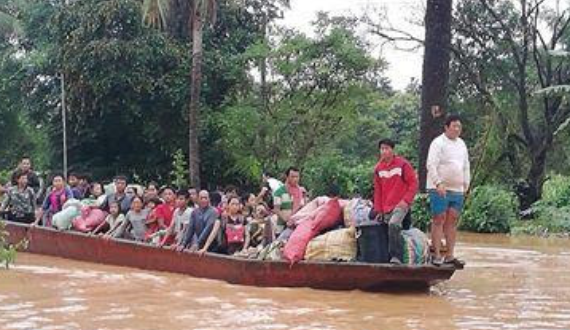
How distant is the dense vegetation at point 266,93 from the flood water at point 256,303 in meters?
11.3

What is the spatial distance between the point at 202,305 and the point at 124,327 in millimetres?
1463

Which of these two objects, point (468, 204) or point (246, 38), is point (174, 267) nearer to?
point (468, 204)

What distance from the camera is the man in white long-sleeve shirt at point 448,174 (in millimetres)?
9906

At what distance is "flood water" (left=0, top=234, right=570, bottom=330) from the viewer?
8375 millimetres

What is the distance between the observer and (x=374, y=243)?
32.9 ft

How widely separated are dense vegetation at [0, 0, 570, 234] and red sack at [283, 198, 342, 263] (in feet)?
39.6

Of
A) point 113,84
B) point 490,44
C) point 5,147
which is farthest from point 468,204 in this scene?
point 5,147

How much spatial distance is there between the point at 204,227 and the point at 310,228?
1705mm

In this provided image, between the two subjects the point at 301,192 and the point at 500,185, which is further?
the point at 500,185

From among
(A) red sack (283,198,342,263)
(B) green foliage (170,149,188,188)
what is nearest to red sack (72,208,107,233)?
(A) red sack (283,198,342,263)

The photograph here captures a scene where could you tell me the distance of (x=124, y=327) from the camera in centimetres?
816

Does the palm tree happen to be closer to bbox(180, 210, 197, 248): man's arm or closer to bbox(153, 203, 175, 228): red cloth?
bbox(153, 203, 175, 228): red cloth

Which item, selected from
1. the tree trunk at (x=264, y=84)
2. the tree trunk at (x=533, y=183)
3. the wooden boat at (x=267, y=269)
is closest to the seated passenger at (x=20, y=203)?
the wooden boat at (x=267, y=269)

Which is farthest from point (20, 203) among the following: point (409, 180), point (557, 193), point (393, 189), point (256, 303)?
point (557, 193)
